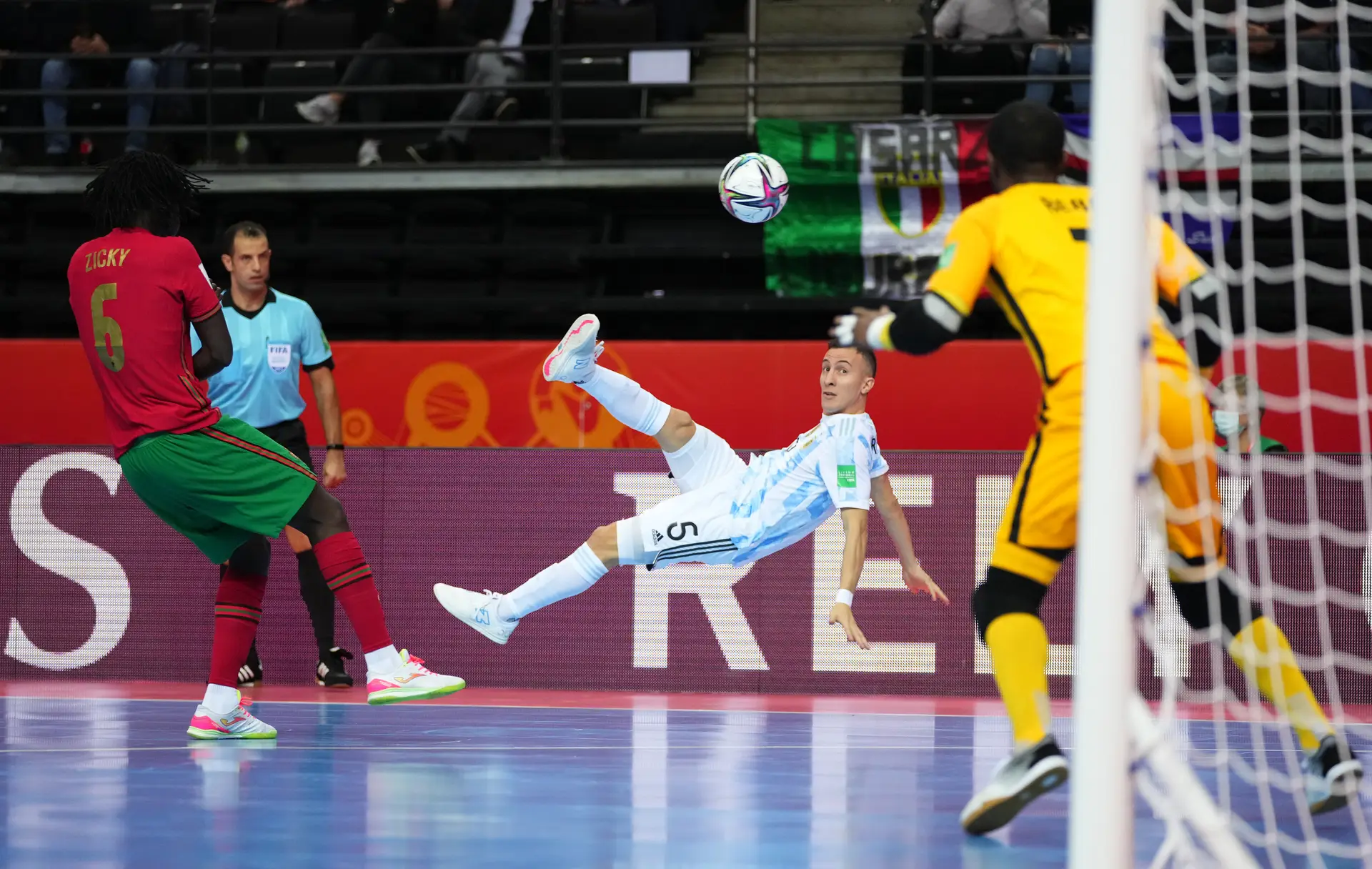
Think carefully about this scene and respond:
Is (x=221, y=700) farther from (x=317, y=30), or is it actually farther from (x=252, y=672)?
(x=317, y=30)

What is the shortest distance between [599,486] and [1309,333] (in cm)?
510

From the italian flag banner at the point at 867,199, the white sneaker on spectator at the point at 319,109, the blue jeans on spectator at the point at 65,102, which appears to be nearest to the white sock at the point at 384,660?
the italian flag banner at the point at 867,199

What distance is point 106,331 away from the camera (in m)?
5.53

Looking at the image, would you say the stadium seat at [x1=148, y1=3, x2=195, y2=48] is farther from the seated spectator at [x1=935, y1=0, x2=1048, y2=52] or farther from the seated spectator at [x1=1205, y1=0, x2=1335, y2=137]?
the seated spectator at [x1=1205, y1=0, x2=1335, y2=137]

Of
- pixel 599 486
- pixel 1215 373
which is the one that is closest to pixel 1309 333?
pixel 1215 373

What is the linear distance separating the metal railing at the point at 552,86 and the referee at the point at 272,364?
3901 mm

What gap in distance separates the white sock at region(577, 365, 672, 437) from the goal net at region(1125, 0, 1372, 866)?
7.26ft

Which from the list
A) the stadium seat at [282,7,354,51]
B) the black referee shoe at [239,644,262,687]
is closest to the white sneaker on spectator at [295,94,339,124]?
the stadium seat at [282,7,354,51]

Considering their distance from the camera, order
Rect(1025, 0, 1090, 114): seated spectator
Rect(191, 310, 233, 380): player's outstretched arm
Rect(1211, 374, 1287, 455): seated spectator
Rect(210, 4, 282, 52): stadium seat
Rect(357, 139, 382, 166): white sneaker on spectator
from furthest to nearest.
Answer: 1. Rect(210, 4, 282, 52): stadium seat
2. Rect(357, 139, 382, 166): white sneaker on spectator
3. Rect(1025, 0, 1090, 114): seated spectator
4. Rect(1211, 374, 1287, 455): seated spectator
5. Rect(191, 310, 233, 380): player's outstretched arm

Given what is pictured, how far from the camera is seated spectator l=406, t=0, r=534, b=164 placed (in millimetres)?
12008

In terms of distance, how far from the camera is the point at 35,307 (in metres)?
12.3

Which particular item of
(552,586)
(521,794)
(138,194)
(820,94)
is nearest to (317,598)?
(552,586)

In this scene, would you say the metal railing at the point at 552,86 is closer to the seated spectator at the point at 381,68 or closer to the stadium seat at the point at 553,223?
the seated spectator at the point at 381,68

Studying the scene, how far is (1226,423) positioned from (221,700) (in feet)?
17.9
